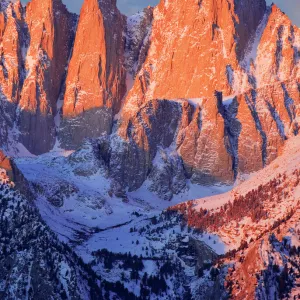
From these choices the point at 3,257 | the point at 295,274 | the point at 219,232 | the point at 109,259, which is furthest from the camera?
the point at 109,259

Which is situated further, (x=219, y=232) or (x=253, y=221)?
(x=219, y=232)

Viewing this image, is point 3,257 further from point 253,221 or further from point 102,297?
point 253,221

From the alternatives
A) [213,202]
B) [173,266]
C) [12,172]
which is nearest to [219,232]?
Answer: [173,266]

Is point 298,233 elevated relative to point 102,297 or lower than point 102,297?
elevated

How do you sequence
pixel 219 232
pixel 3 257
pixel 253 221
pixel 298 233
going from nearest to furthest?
pixel 298 233 → pixel 3 257 → pixel 253 221 → pixel 219 232

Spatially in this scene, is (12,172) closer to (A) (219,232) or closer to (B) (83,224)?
(A) (219,232)

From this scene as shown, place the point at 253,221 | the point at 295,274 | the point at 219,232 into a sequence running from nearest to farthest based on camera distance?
the point at 295,274 → the point at 253,221 → the point at 219,232

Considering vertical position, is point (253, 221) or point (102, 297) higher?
point (253, 221)

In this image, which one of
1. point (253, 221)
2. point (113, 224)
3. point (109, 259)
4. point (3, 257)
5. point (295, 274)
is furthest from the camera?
point (113, 224)

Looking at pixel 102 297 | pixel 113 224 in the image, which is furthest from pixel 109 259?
pixel 113 224
